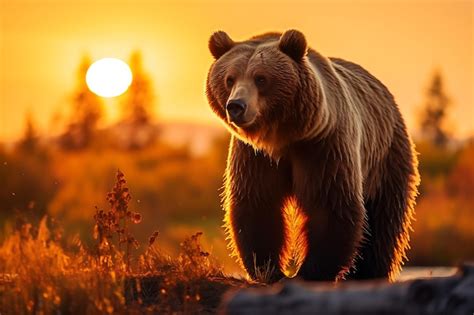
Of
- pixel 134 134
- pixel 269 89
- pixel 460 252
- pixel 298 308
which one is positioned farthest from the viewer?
pixel 134 134

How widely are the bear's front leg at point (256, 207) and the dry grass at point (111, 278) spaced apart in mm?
681

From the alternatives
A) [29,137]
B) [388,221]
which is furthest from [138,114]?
[388,221]

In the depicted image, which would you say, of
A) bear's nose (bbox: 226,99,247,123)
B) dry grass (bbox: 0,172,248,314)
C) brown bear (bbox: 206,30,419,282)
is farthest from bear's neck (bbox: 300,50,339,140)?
dry grass (bbox: 0,172,248,314)

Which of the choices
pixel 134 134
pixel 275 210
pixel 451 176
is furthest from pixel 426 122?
pixel 275 210

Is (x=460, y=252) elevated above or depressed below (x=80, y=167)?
below

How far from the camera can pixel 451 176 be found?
32094mm

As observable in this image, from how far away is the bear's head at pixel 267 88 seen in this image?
26.9 feet

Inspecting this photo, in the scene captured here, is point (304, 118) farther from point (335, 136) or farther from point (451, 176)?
point (451, 176)

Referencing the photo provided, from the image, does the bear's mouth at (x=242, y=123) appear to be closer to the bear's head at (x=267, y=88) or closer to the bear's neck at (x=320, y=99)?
the bear's head at (x=267, y=88)

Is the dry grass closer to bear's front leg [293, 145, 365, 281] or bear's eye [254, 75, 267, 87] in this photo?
bear's front leg [293, 145, 365, 281]

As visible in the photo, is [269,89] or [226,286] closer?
[226,286]

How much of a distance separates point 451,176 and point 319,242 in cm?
2407

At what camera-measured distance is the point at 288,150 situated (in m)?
8.61

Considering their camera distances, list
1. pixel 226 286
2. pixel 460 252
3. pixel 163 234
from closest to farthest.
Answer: pixel 226 286
pixel 460 252
pixel 163 234
